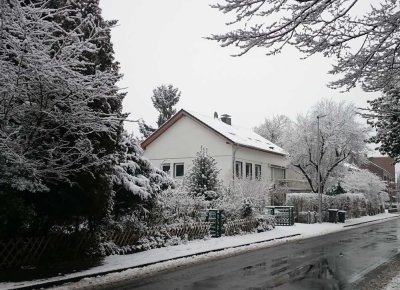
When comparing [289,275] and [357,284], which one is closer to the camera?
[357,284]

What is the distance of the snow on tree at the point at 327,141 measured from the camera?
39.4m

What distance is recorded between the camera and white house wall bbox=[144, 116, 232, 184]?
36.7 meters

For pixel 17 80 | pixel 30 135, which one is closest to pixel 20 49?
pixel 17 80

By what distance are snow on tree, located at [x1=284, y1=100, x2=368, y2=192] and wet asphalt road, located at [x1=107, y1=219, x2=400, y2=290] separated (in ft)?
76.4

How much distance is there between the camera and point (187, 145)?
38.5 meters

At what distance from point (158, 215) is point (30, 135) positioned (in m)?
7.51

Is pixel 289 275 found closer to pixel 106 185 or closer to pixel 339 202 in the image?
pixel 106 185

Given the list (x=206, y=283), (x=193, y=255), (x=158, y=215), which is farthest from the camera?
(x=158, y=215)

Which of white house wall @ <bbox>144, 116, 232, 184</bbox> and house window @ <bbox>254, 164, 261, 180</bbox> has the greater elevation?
white house wall @ <bbox>144, 116, 232, 184</bbox>

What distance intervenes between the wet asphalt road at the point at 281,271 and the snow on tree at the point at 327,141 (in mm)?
23273

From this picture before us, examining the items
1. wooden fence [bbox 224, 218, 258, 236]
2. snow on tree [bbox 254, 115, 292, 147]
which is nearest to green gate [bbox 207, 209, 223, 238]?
wooden fence [bbox 224, 218, 258, 236]

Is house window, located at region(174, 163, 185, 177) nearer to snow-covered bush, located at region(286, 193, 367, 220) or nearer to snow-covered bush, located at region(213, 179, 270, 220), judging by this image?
snow-covered bush, located at region(286, 193, 367, 220)

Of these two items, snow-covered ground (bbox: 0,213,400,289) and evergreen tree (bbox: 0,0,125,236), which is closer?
evergreen tree (bbox: 0,0,125,236)

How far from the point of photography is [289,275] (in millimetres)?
10898
